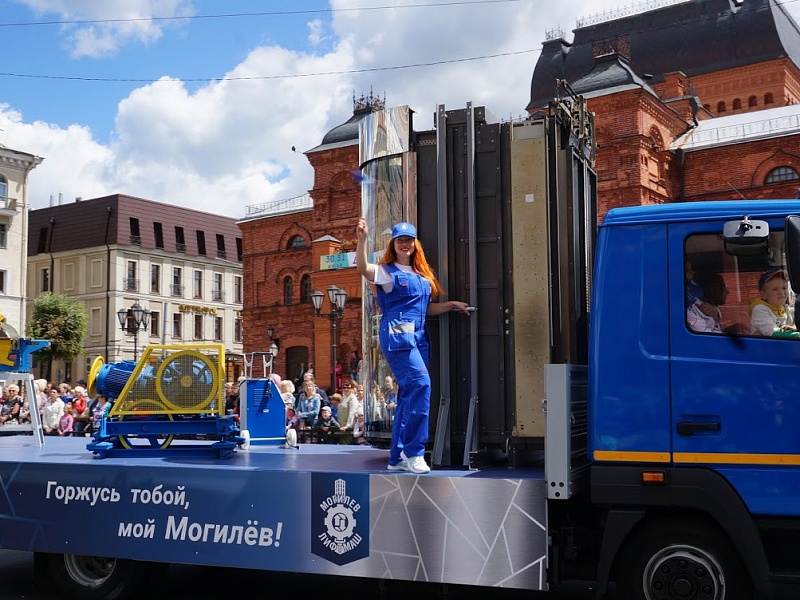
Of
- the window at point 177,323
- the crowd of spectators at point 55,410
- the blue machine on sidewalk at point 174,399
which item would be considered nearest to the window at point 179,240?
the window at point 177,323

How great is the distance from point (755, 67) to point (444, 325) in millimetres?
50514

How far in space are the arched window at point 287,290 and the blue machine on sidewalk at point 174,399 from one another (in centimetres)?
4533

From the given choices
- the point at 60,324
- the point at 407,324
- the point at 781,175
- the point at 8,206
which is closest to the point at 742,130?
the point at 781,175

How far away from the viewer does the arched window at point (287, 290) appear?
52875mm

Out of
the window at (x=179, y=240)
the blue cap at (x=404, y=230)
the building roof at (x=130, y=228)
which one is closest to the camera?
the blue cap at (x=404, y=230)

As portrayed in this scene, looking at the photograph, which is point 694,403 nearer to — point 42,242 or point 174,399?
point 174,399

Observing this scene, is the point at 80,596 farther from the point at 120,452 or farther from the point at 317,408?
the point at 317,408

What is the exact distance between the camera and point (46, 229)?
76312 mm

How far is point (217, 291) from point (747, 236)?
74.4m

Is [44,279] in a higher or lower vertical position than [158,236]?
lower

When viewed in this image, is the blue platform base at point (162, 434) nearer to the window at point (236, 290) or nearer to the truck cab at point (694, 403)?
the truck cab at point (694, 403)

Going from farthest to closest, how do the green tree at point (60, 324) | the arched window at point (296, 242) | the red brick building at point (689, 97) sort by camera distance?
the green tree at point (60, 324)
the arched window at point (296, 242)
the red brick building at point (689, 97)

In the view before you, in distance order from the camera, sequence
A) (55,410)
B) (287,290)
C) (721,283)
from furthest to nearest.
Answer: (287,290) → (55,410) → (721,283)

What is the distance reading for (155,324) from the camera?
234ft
